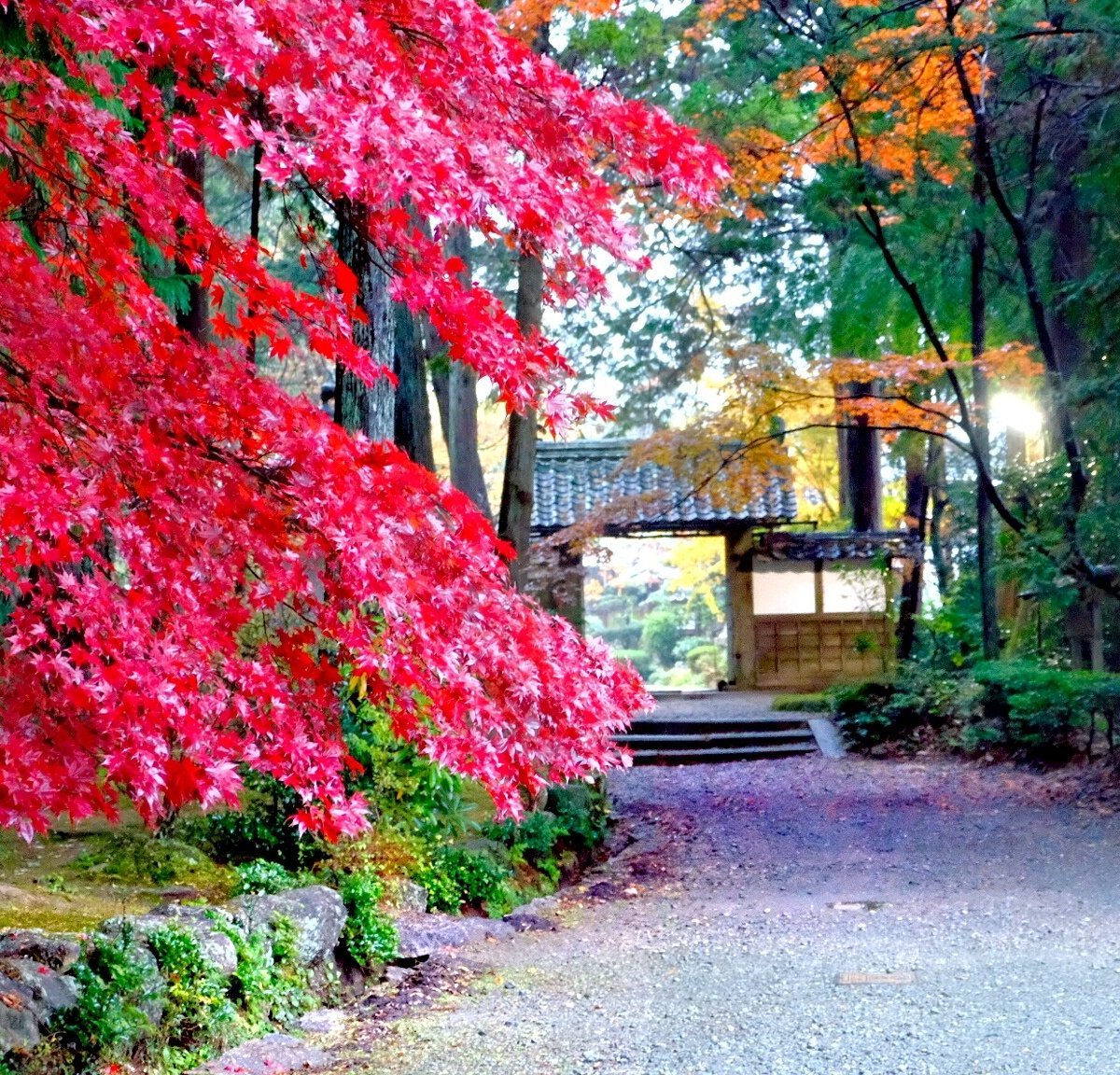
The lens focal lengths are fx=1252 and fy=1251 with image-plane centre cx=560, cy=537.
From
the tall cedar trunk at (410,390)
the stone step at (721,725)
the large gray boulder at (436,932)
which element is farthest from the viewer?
the stone step at (721,725)

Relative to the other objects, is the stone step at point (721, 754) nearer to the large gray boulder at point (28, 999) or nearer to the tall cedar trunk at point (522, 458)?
the tall cedar trunk at point (522, 458)

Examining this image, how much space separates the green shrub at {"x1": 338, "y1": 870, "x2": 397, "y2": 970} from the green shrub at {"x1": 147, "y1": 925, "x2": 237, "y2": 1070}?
1.03m

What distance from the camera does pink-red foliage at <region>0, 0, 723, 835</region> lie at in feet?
8.92

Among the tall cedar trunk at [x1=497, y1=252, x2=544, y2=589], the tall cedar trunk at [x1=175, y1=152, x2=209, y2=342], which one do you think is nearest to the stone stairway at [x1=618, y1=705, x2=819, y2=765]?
the tall cedar trunk at [x1=497, y1=252, x2=544, y2=589]

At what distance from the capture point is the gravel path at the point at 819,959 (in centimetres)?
447

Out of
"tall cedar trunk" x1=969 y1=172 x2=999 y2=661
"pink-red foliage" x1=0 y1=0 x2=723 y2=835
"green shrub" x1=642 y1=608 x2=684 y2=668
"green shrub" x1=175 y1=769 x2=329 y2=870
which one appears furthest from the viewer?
"green shrub" x1=642 y1=608 x2=684 y2=668

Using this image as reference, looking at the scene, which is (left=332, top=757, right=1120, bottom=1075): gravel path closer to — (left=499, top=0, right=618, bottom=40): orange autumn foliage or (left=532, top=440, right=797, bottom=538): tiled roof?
(left=499, top=0, right=618, bottom=40): orange autumn foliage

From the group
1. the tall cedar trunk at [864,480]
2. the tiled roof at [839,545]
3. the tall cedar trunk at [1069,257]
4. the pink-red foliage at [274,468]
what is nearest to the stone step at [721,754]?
the tiled roof at [839,545]

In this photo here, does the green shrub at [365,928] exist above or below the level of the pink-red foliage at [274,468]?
below

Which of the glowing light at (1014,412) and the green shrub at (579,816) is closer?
the green shrub at (579,816)

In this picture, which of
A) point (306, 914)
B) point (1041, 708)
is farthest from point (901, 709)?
point (306, 914)

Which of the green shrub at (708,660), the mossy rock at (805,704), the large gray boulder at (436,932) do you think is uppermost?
the green shrub at (708,660)

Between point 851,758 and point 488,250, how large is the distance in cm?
898

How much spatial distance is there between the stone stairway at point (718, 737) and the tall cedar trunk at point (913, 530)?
259 cm
